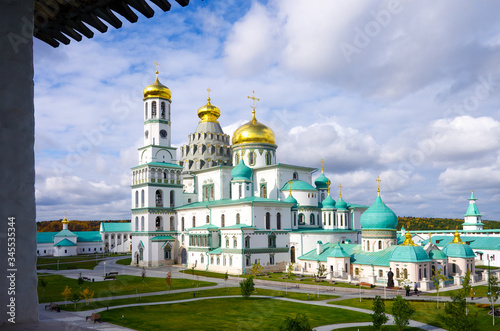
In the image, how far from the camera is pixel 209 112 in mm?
70250

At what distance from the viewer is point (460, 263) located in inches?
1542

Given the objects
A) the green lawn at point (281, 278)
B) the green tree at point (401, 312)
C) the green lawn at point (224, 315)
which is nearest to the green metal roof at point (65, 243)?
the green lawn at point (281, 278)

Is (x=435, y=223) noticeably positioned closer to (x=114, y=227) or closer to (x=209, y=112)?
(x=209, y=112)

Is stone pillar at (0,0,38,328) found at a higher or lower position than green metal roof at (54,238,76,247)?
higher

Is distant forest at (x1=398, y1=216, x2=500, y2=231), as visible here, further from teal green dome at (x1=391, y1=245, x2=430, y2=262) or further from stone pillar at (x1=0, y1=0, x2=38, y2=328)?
stone pillar at (x1=0, y1=0, x2=38, y2=328)

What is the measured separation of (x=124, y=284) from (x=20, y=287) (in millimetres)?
36318

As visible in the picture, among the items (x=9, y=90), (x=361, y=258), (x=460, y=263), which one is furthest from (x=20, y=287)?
(x=460, y=263)

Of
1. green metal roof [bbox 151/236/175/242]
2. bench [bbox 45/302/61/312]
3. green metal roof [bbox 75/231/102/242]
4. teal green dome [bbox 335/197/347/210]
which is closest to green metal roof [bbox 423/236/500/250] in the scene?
teal green dome [bbox 335/197/347/210]

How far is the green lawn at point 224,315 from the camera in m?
22.4

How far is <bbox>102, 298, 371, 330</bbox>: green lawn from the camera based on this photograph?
22.4 metres

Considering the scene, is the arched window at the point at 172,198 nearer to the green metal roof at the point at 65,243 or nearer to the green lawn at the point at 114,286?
the green lawn at the point at 114,286

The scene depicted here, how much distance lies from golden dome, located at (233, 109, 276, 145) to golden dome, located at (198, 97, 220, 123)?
1252cm

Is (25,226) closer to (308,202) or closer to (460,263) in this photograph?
(460,263)

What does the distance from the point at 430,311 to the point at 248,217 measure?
24.0 meters
